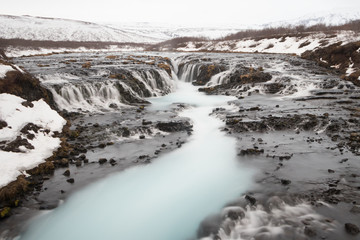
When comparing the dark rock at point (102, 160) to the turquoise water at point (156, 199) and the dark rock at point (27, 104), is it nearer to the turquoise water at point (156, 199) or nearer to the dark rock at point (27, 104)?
the turquoise water at point (156, 199)

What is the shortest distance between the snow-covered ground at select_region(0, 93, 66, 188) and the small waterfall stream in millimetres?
2125

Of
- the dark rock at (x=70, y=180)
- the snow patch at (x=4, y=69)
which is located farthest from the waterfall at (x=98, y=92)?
the dark rock at (x=70, y=180)

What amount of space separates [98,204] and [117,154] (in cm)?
282

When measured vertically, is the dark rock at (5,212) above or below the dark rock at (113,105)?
above

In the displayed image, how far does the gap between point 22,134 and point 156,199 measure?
5.79 m

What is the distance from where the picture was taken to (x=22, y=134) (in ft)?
Answer: 29.0

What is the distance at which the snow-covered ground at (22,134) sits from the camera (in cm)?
730

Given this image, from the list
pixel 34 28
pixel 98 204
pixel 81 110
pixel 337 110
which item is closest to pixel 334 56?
pixel 337 110

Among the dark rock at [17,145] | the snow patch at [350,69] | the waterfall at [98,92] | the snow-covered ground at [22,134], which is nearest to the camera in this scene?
the snow-covered ground at [22,134]

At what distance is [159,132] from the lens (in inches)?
448

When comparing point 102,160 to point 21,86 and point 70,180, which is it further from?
point 21,86

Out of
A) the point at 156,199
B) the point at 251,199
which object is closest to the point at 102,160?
the point at 156,199

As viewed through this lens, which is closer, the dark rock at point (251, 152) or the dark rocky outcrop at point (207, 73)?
the dark rock at point (251, 152)

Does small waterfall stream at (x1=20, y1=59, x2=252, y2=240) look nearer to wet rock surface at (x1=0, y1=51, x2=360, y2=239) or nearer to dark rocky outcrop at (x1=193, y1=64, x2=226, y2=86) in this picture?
wet rock surface at (x1=0, y1=51, x2=360, y2=239)
